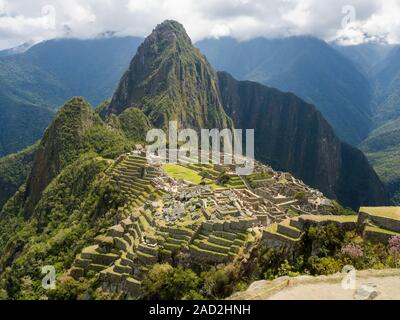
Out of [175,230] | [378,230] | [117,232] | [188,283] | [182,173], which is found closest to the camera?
[378,230]

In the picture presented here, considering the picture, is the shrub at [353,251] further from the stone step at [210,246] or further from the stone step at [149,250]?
the stone step at [149,250]

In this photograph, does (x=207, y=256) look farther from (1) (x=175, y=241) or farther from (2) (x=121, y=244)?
(2) (x=121, y=244)

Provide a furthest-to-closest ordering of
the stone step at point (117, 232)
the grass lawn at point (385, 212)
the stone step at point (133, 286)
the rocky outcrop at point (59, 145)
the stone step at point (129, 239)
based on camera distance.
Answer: the rocky outcrop at point (59, 145)
the stone step at point (117, 232)
the stone step at point (129, 239)
the stone step at point (133, 286)
the grass lawn at point (385, 212)

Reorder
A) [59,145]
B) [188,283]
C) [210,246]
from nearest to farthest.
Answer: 1. [188,283]
2. [210,246]
3. [59,145]

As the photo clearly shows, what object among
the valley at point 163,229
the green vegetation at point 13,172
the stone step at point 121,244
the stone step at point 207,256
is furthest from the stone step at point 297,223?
the green vegetation at point 13,172

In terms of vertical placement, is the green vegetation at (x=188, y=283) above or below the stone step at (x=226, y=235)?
below

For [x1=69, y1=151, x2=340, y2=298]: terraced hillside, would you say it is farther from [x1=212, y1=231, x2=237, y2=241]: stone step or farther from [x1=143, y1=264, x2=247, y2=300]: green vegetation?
[x1=143, y1=264, x2=247, y2=300]: green vegetation

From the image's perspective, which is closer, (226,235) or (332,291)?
(332,291)

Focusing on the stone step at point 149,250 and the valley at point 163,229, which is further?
the stone step at point 149,250

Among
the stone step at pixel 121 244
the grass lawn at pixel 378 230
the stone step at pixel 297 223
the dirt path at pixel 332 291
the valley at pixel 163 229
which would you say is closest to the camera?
the dirt path at pixel 332 291

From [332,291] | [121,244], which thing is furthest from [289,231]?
[121,244]

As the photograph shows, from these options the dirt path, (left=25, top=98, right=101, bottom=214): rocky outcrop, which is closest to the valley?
(left=25, top=98, right=101, bottom=214): rocky outcrop
